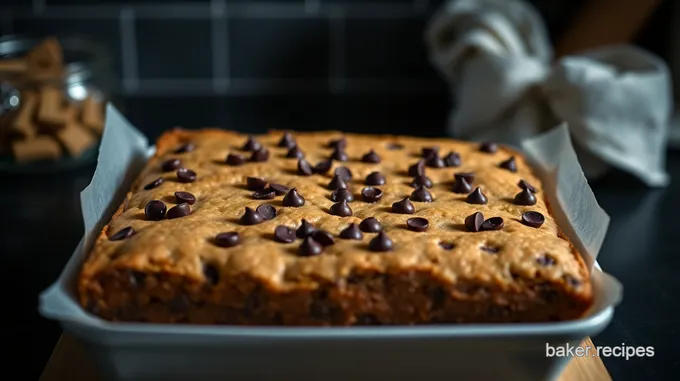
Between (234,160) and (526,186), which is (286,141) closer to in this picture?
(234,160)

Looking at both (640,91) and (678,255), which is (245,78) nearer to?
(640,91)

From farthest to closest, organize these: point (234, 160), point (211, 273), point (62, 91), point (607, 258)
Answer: point (62, 91) < point (607, 258) < point (234, 160) < point (211, 273)

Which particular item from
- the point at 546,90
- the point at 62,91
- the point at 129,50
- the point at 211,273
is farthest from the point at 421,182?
the point at 129,50

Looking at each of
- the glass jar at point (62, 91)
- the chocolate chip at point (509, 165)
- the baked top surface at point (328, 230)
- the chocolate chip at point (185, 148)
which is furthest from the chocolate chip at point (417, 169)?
the glass jar at point (62, 91)

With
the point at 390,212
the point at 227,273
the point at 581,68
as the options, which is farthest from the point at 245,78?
the point at 227,273

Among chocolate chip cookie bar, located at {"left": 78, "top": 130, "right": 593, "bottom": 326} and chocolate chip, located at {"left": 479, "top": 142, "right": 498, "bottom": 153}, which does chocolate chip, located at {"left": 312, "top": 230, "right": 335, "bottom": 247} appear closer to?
chocolate chip cookie bar, located at {"left": 78, "top": 130, "right": 593, "bottom": 326}

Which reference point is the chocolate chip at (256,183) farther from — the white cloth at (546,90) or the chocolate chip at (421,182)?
the white cloth at (546,90)

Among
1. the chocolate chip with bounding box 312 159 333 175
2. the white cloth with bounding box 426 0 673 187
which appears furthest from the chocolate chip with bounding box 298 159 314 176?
the white cloth with bounding box 426 0 673 187
